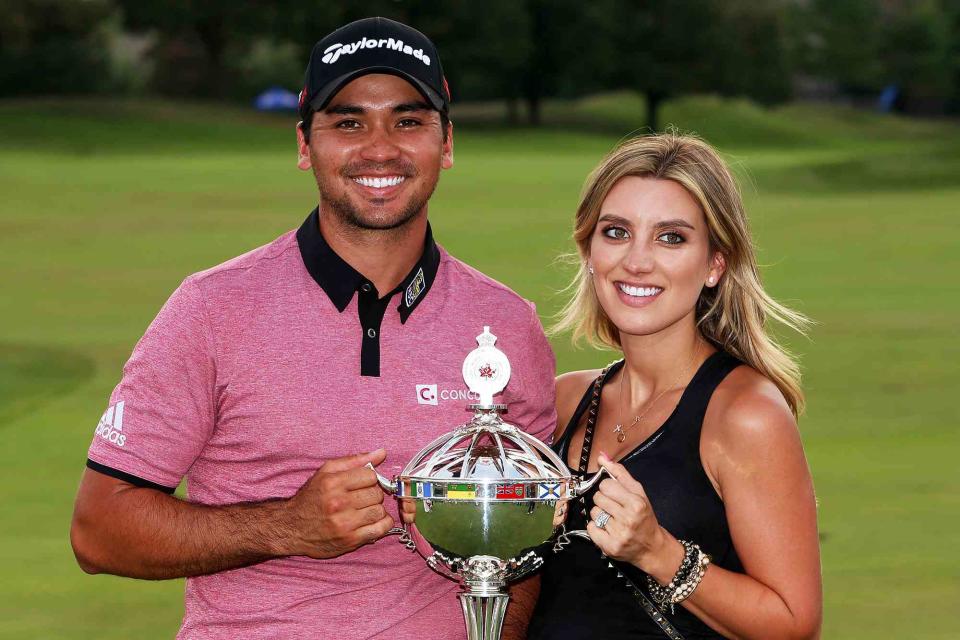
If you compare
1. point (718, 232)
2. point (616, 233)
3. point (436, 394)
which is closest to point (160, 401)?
point (436, 394)

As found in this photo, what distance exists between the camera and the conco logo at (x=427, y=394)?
3.68 m

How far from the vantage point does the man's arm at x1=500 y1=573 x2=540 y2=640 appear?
3.84 metres

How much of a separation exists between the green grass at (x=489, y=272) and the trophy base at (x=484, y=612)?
374 cm

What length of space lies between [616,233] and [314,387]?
2.63ft

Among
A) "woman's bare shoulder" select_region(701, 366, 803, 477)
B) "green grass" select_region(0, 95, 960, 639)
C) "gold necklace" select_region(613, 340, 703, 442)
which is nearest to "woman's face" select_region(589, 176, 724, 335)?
"gold necklace" select_region(613, 340, 703, 442)

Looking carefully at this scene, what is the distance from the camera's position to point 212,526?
3498 mm

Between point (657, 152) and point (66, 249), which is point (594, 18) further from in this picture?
point (657, 152)

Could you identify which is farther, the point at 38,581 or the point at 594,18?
the point at 594,18

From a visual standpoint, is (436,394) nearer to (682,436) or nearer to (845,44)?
(682,436)

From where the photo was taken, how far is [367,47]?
12.4 feet

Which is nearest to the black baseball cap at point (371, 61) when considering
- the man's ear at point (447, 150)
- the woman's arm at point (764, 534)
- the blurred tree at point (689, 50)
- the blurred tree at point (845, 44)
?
the man's ear at point (447, 150)

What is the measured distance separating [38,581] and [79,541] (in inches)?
168

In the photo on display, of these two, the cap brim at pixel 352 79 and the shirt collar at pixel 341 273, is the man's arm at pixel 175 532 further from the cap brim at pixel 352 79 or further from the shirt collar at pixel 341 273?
the cap brim at pixel 352 79

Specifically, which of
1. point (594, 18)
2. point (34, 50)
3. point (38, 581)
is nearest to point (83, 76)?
point (34, 50)
